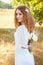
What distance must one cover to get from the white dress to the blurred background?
3cm

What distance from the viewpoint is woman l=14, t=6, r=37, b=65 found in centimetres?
122

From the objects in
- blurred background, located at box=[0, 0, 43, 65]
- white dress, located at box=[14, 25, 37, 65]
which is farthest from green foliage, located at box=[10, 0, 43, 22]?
white dress, located at box=[14, 25, 37, 65]

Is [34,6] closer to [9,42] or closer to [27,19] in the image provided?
[27,19]

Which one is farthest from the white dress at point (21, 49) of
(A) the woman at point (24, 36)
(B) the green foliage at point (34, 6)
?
(B) the green foliage at point (34, 6)

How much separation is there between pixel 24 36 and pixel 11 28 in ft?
0.42

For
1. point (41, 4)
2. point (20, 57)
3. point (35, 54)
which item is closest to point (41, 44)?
point (35, 54)

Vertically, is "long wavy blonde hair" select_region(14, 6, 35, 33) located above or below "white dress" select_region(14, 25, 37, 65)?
above

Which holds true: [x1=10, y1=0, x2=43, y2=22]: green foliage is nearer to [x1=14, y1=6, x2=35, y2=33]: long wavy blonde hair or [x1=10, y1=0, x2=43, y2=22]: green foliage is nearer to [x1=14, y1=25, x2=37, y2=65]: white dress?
[x1=14, y1=6, x2=35, y2=33]: long wavy blonde hair

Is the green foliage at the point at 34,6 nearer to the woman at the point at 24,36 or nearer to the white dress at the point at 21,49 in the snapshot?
the woman at the point at 24,36

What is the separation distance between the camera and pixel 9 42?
4.11ft

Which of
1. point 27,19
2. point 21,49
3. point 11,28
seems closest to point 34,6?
point 27,19

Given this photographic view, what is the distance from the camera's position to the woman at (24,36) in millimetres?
1220

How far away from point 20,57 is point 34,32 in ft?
0.74

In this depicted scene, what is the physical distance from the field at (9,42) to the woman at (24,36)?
3 cm
